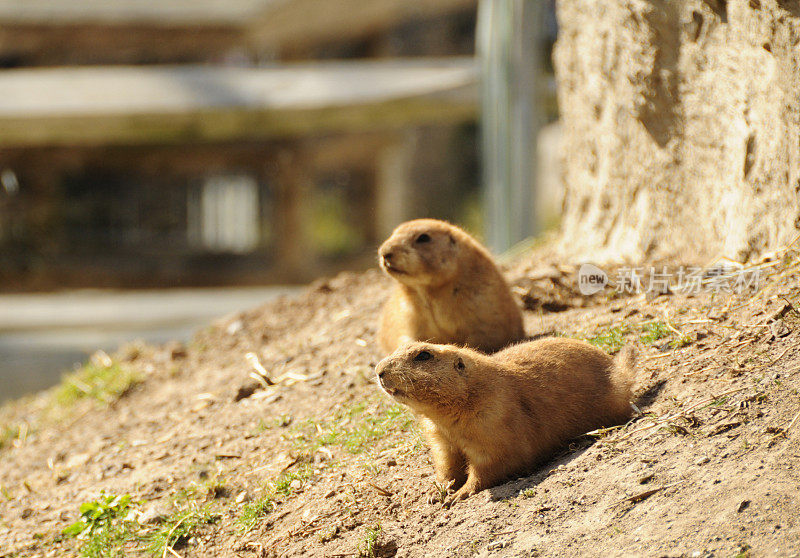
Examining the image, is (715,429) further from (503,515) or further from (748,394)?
(503,515)

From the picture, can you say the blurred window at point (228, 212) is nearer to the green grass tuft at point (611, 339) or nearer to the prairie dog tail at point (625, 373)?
the green grass tuft at point (611, 339)

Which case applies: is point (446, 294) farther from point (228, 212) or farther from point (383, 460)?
point (228, 212)

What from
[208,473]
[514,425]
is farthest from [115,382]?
[514,425]

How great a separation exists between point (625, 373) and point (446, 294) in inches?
45.0

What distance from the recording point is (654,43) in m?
5.51

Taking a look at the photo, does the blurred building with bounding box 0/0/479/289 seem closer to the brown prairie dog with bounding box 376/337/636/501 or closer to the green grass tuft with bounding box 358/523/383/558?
the brown prairie dog with bounding box 376/337/636/501

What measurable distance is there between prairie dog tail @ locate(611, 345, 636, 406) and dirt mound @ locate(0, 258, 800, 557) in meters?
0.11

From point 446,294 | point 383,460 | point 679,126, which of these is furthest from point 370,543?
point 679,126

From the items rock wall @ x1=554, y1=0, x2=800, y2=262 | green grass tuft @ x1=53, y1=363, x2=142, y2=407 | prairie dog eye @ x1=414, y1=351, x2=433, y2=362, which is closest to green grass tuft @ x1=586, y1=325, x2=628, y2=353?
rock wall @ x1=554, y1=0, x2=800, y2=262

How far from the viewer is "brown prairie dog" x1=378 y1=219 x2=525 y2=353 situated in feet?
15.5

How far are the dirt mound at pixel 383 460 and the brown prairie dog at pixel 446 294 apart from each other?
1.28 feet

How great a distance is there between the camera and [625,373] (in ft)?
13.1

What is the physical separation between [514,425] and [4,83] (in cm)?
901

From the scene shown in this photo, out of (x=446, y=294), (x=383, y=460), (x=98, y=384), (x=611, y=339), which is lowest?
(x=98, y=384)
